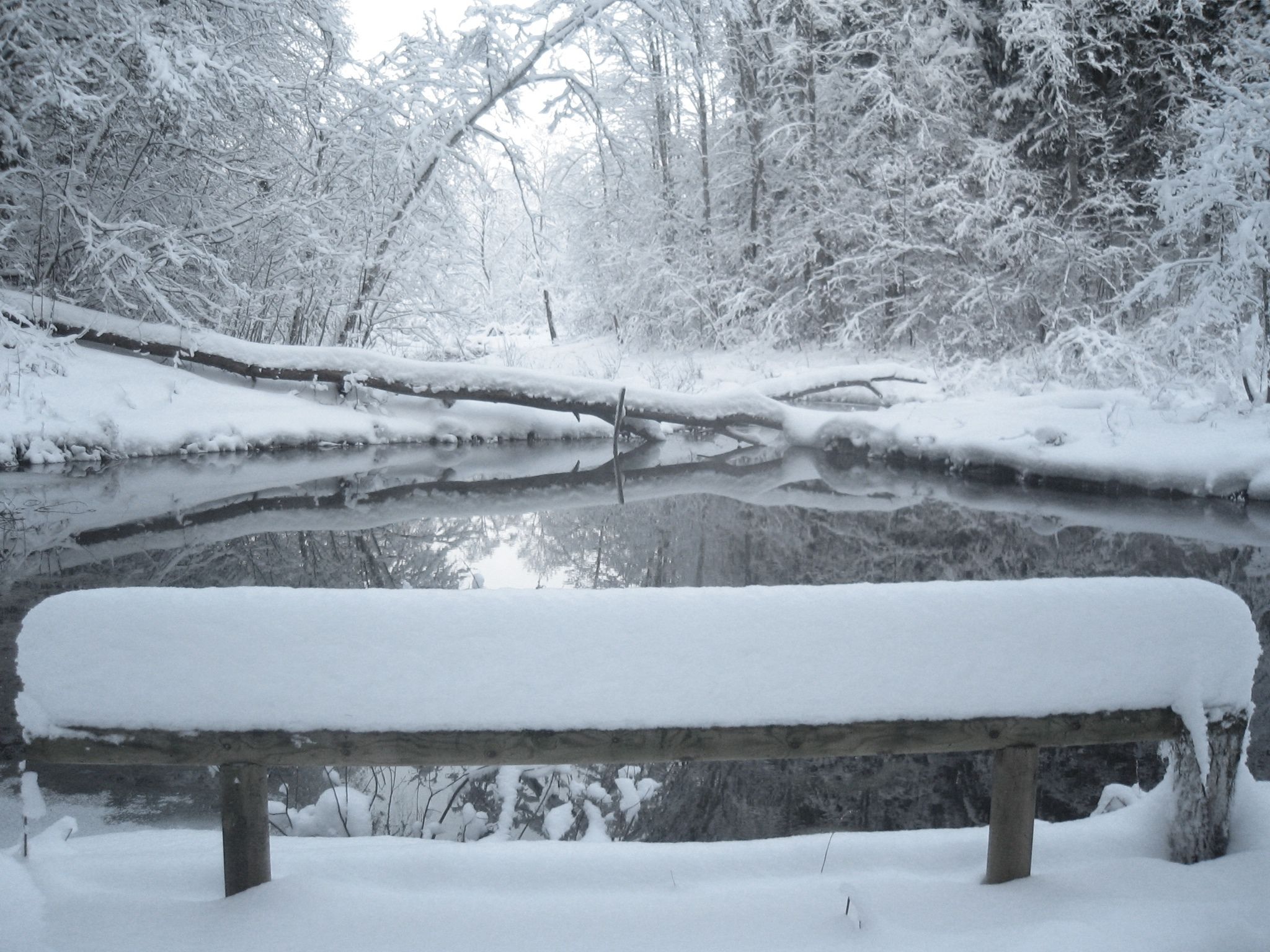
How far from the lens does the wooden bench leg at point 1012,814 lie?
2.19 m

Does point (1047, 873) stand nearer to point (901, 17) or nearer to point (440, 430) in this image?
point (440, 430)

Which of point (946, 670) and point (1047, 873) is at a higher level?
point (946, 670)

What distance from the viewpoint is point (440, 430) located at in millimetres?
15875

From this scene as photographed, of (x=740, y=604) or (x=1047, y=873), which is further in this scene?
(x=1047, y=873)

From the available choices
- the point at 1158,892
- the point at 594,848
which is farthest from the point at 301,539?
the point at 1158,892

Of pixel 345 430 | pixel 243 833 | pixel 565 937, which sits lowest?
pixel 565 937

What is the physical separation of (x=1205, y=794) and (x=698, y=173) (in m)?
26.8

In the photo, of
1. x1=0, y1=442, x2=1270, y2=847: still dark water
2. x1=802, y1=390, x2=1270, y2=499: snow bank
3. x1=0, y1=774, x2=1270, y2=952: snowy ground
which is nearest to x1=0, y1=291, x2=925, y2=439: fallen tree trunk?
x1=0, y1=442, x2=1270, y2=847: still dark water

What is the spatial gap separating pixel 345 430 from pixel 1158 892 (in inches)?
556

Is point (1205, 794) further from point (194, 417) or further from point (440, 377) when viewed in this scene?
point (194, 417)

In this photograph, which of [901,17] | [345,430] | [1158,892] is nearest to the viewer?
[1158,892]

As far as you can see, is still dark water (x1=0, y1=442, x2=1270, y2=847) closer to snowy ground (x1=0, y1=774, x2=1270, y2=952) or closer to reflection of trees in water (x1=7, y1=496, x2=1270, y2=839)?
reflection of trees in water (x1=7, y1=496, x2=1270, y2=839)

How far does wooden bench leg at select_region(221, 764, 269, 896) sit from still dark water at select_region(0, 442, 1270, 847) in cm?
35

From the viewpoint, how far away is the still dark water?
11.7 ft
